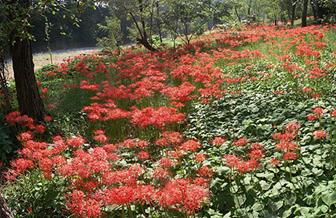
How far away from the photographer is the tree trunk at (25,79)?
7.57 m

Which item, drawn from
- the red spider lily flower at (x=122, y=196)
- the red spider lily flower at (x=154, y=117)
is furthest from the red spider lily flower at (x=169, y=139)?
the red spider lily flower at (x=122, y=196)

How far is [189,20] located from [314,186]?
16325 mm

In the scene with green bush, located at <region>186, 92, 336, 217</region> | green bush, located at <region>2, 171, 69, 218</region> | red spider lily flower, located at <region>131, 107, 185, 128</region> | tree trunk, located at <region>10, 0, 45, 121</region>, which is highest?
tree trunk, located at <region>10, 0, 45, 121</region>

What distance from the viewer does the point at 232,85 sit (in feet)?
30.6

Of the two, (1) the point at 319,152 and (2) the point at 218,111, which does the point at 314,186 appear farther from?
(2) the point at 218,111

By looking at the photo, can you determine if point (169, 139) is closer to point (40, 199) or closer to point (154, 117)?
point (154, 117)

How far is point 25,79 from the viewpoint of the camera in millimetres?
7730

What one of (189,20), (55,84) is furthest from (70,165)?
(189,20)

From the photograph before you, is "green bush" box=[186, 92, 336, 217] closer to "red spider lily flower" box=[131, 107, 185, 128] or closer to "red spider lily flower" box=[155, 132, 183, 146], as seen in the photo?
"red spider lily flower" box=[155, 132, 183, 146]

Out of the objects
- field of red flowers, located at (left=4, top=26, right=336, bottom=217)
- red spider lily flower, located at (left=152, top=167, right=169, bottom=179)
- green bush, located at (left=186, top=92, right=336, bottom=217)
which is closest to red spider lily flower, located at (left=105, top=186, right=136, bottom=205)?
field of red flowers, located at (left=4, top=26, right=336, bottom=217)

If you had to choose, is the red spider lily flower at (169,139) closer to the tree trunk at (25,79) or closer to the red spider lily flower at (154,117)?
the red spider lily flower at (154,117)

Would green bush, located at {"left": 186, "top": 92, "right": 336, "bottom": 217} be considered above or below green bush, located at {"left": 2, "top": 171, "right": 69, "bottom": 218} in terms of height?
above

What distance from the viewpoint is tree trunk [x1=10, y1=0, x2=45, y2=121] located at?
7.57 meters

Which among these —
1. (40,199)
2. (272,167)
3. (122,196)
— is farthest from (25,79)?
(272,167)
